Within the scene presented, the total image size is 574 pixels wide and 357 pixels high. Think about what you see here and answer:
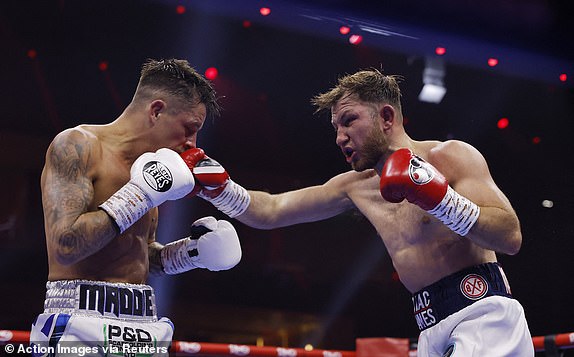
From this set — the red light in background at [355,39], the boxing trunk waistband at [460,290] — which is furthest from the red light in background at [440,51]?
the boxing trunk waistband at [460,290]

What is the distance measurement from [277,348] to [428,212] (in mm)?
1100

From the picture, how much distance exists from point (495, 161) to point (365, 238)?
1.81 m

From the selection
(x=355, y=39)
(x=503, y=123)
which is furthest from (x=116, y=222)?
(x=503, y=123)

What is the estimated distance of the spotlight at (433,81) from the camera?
564 centimetres

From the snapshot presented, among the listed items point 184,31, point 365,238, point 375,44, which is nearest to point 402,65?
point 375,44

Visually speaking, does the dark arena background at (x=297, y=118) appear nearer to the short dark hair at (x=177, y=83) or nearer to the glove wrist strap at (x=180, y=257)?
the short dark hair at (x=177, y=83)

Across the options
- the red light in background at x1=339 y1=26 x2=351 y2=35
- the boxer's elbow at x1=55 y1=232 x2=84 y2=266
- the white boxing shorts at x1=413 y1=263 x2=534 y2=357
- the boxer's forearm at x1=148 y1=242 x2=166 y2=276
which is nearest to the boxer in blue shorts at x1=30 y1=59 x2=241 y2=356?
the boxer's elbow at x1=55 y1=232 x2=84 y2=266

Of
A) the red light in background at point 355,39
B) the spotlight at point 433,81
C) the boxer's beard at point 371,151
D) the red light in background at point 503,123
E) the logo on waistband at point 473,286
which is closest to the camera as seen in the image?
the logo on waistband at point 473,286

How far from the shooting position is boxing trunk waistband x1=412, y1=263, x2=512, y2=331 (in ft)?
6.68

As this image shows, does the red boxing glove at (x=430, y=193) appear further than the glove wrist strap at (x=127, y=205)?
Yes

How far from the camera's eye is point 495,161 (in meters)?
7.15

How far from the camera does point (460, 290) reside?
2.04 meters

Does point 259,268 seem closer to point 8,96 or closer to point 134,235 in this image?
point 8,96

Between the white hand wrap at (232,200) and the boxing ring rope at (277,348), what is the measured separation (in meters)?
0.53
